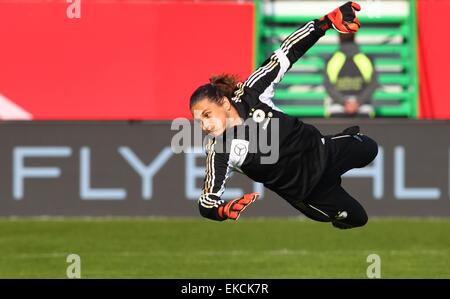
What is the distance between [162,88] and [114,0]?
1.78m

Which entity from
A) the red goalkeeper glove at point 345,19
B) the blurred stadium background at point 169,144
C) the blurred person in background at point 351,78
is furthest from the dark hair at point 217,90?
the blurred person in background at point 351,78

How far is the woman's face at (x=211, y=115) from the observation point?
33.2 feet

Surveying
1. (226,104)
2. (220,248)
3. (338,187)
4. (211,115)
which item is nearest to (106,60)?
(220,248)

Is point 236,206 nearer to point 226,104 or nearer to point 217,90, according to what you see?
point 226,104

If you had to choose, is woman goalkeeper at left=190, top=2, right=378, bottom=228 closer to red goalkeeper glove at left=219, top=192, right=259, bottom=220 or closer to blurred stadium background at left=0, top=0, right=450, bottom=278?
red goalkeeper glove at left=219, top=192, right=259, bottom=220

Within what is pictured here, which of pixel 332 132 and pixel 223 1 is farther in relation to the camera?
pixel 223 1

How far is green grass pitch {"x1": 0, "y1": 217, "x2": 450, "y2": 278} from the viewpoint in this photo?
14.3m

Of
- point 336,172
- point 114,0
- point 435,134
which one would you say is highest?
point 114,0

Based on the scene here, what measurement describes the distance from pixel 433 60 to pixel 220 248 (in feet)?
24.1

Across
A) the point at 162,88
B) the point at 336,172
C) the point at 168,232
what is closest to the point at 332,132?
the point at 168,232

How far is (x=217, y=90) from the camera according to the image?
406 inches

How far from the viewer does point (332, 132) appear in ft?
59.6
